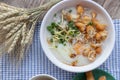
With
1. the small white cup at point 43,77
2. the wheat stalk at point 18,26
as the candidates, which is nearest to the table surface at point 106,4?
the wheat stalk at point 18,26

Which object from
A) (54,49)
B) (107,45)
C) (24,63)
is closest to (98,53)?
(107,45)

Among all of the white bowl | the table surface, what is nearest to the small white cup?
the white bowl

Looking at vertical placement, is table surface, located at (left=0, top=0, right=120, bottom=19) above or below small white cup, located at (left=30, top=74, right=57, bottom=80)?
above

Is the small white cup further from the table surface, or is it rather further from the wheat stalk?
the table surface

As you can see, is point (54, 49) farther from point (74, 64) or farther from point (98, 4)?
point (98, 4)

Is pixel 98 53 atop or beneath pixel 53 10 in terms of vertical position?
beneath

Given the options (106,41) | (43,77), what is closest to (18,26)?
(43,77)
